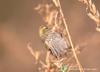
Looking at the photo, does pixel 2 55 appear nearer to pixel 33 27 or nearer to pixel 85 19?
pixel 33 27

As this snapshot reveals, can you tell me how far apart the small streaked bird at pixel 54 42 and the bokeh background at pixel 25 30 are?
10.4 feet

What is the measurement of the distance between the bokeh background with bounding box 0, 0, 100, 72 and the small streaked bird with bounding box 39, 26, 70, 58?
3.18 metres

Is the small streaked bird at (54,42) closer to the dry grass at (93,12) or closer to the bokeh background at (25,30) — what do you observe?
the dry grass at (93,12)

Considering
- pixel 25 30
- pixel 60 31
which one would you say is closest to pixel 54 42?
pixel 60 31

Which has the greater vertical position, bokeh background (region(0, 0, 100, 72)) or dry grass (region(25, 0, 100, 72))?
dry grass (region(25, 0, 100, 72))

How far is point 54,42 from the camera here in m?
1.34

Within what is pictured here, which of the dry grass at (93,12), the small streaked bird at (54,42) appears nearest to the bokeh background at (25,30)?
the small streaked bird at (54,42)

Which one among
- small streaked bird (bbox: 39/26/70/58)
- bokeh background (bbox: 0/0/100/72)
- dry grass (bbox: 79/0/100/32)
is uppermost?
dry grass (bbox: 79/0/100/32)

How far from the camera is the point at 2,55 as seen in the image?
5160 millimetres

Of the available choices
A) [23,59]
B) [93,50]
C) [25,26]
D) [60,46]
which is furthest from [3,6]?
[60,46]

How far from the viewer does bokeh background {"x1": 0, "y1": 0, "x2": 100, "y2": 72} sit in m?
4.85

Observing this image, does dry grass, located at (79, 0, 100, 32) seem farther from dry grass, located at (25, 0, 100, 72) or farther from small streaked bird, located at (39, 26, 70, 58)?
small streaked bird, located at (39, 26, 70, 58)

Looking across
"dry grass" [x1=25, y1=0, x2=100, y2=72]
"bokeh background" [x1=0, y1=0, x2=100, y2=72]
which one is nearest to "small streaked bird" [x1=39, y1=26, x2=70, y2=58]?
"dry grass" [x1=25, y1=0, x2=100, y2=72]

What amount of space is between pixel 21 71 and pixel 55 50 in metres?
3.64
